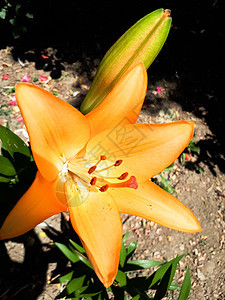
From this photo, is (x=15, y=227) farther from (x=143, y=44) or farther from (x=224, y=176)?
(x=224, y=176)

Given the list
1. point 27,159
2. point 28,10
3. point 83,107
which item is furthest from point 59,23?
point 83,107

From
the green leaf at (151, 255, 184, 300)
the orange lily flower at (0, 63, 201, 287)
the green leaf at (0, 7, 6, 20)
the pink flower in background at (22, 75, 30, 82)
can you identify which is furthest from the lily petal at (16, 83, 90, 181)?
the green leaf at (0, 7, 6, 20)

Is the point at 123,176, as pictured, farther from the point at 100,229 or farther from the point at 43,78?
the point at 43,78

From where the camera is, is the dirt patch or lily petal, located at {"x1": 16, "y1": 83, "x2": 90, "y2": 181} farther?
the dirt patch

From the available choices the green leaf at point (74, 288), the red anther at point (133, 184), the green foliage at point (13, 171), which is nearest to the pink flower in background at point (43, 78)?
the green foliage at point (13, 171)

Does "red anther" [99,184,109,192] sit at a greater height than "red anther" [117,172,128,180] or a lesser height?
lesser

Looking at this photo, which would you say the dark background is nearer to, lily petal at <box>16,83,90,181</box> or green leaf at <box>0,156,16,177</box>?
green leaf at <box>0,156,16,177</box>
